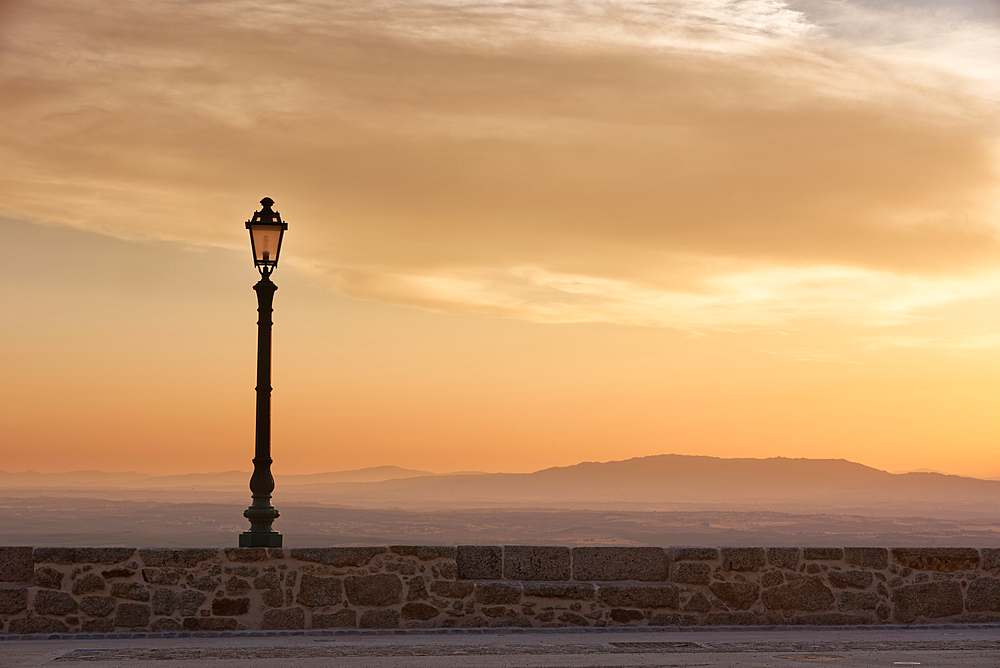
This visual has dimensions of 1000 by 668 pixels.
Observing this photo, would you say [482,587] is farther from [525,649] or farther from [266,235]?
[266,235]

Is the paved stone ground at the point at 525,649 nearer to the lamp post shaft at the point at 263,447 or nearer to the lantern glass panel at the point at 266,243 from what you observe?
the lamp post shaft at the point at 263,447

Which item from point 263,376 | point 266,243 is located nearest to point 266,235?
point 266,243

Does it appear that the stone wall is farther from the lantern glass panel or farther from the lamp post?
the lantern glass panel

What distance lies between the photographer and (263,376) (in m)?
13.4

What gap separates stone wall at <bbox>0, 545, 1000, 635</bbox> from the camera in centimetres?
1206

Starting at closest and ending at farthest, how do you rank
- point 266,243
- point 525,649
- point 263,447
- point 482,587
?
point 525,649 < point 482,587 < point 263,447 < point 266,243

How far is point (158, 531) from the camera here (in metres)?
139

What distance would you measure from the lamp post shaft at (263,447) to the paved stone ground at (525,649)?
114 cm

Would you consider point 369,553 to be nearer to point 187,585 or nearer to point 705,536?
point 187,585

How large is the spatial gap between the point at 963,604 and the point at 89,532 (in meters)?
142

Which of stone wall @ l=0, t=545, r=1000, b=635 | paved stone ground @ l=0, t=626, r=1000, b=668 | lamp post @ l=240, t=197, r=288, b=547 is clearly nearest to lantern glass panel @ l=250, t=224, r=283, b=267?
lamp post @ l=240, t=197, r=288, b=547

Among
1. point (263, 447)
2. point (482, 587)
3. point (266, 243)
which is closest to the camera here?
point (482, 587)

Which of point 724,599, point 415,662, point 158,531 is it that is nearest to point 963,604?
point 724,599

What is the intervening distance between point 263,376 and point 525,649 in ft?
15.5
